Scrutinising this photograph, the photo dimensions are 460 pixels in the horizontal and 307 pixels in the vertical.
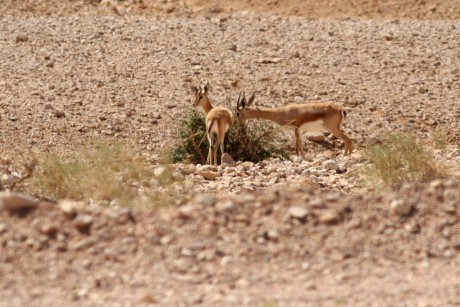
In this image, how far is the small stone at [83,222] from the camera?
25.3 feet

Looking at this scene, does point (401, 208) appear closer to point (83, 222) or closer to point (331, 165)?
point (83, 222)

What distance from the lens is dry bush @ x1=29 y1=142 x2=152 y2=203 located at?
32.8ft

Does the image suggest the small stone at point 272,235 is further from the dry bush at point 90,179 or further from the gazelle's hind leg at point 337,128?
the gazelle's hind leg at point 337,128

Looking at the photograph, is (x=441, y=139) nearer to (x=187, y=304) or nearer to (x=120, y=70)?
(x=120, y=70)

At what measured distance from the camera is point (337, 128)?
1605 centimetres

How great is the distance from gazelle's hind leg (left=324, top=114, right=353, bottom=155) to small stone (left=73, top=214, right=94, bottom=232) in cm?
847

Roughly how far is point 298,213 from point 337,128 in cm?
821

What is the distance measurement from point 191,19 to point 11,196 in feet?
47.6

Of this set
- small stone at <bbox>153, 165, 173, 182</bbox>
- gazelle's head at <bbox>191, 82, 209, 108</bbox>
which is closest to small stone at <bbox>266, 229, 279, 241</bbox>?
small stone at <bbox>153, 165, 173, 182</bbox>

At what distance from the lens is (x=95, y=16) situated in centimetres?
2217

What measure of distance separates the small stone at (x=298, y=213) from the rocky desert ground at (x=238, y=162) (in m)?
0.01

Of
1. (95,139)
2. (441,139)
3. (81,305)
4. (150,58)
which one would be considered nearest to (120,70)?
(150,58)

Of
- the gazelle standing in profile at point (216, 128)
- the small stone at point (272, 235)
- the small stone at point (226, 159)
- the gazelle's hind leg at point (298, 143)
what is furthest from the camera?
the gazelle's hind leg at point (298, 143)

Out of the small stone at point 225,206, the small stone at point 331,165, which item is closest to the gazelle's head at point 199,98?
the small stone at point 331,165
